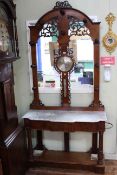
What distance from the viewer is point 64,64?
8.50 ft

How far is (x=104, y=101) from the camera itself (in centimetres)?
267

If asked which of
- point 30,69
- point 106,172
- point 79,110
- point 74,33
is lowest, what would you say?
point 106,172

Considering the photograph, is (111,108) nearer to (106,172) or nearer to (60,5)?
(106,172)

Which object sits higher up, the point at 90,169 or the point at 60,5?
the point at 60,5

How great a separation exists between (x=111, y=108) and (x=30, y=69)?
1.09 m

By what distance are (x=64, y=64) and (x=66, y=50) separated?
162 mm

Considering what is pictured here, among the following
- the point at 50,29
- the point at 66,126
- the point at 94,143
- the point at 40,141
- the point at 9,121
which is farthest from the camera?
the point at 40,141

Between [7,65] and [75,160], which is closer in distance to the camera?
[7,65]

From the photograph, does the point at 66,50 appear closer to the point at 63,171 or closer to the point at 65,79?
the point at 65,79

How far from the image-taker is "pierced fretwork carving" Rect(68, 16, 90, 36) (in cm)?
247

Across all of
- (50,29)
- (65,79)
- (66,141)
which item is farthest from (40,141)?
(50,29)

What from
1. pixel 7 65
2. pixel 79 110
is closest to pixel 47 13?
pixel 7 65

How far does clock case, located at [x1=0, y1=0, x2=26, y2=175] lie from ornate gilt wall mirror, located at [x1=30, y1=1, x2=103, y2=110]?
34cm

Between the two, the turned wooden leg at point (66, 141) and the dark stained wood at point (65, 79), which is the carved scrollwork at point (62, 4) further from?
the turned wooden leg at point (66, 141)
